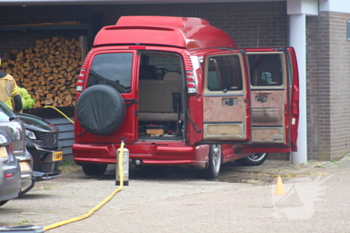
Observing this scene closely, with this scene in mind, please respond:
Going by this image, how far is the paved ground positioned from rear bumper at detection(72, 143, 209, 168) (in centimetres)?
35

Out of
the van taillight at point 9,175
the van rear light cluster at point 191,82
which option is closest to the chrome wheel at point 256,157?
the van rear light cluster at point 191,82

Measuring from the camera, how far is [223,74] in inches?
462

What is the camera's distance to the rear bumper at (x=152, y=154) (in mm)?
10805

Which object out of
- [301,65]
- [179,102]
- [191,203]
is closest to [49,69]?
[179,102]

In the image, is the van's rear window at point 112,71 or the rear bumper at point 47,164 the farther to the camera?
the van's rear window at point 112,71

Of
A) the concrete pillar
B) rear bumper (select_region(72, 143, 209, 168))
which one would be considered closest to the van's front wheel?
rear bumper (select_region(72, 143, 209, 168))

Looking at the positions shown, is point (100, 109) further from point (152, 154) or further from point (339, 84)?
point (339, 84)

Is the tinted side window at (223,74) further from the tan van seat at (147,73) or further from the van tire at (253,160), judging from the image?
the van tire at (253,160)

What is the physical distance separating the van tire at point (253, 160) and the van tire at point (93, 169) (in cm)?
310

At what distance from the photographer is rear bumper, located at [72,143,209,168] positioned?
10805 millimetres

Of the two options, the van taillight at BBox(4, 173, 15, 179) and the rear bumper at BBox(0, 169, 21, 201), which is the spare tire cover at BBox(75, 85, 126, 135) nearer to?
the rear bumper at BBox(0, 169, 21, 201)

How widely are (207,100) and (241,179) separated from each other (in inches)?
61.0

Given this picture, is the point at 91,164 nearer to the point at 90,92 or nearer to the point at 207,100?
the point at 90,92

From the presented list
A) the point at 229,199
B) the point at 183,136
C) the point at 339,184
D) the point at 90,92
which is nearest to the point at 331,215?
the point at 229,199
